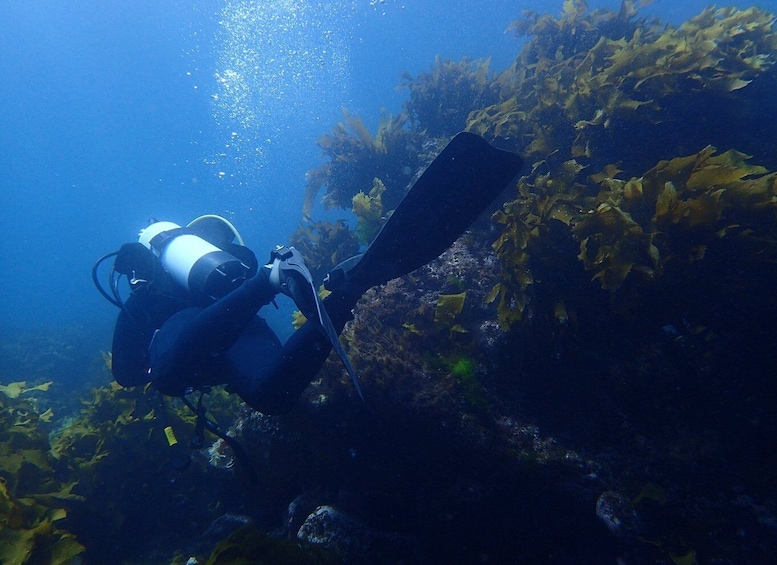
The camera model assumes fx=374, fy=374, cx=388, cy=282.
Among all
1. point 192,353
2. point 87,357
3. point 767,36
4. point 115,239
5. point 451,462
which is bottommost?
point 451,462

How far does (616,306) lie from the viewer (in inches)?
145

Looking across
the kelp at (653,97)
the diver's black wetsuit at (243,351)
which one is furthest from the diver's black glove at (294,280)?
the kelp at (653,97)

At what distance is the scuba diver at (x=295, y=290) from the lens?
3.35 metres

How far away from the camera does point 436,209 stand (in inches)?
139

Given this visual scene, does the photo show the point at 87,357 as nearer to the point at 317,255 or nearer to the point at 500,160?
the point at 317,255

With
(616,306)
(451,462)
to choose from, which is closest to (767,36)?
(616,306)

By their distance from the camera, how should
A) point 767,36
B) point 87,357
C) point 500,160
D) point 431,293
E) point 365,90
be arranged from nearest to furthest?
point 500,160 < point 431,293 < point 767,36 < point 87,357 < point 365,90

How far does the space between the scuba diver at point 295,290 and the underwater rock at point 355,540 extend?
1.31m

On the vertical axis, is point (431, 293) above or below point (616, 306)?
above

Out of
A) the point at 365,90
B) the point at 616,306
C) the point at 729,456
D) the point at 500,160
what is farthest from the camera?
the point at 365,90

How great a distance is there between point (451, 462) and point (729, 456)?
236cm

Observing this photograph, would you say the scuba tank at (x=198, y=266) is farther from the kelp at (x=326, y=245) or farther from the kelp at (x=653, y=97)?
the kelp at (x=326, y=245)

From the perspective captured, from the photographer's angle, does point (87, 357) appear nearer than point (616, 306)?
No

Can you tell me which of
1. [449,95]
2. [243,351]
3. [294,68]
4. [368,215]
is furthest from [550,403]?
[294,68]
